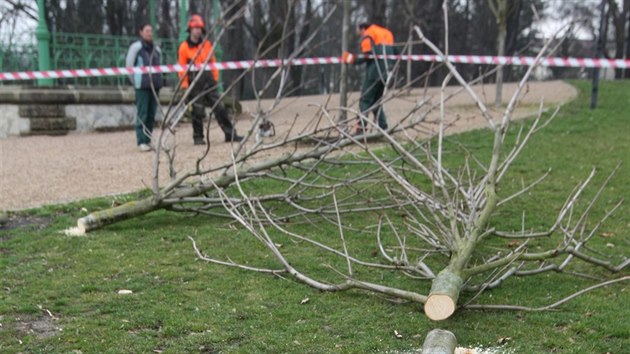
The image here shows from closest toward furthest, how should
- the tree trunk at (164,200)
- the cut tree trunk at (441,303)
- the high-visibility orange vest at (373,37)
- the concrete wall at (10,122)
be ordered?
the cut tree trunk at (441,303), the tree trunk at (164,200), the high-visibility orange vest at (373,37), the concrete wall at (10,122)

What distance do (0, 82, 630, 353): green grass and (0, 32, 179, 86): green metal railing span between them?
30.0ft

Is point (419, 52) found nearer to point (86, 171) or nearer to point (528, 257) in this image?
point (86, 171)

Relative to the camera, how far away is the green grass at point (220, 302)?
11.4ft

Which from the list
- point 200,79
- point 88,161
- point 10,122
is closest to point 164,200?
point 88,161

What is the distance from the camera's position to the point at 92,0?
20.2 metres

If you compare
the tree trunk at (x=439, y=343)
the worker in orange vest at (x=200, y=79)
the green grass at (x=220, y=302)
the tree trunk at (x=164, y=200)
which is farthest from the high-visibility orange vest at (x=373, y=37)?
the tree trunk at (x=439, y=343)

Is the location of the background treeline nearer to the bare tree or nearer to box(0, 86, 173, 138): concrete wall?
box(0, 86, 173, 138): concrete wall

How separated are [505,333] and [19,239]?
3733mm

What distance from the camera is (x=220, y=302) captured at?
13.3 ft

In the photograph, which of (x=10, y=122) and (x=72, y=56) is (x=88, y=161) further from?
(x=72, y=56)

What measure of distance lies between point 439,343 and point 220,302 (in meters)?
1.44

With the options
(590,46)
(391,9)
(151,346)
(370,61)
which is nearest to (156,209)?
(151,346)

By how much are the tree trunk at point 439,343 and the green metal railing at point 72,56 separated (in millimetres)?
12260

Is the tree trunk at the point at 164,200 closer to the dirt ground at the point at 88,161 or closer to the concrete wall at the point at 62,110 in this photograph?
the dirt ground at the point at 88,161
